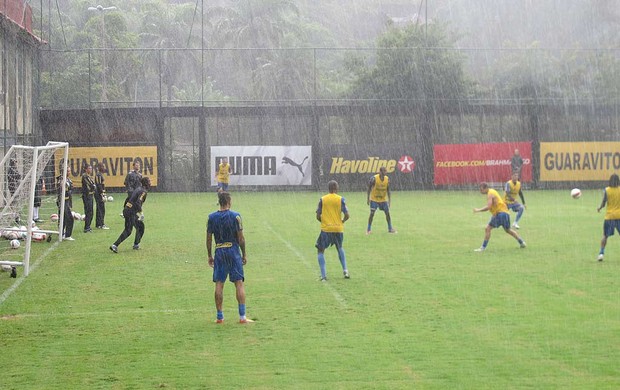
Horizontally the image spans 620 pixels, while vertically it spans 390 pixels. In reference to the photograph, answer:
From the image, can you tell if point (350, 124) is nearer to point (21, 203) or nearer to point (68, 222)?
point (68, 222)

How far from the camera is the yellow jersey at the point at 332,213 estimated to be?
1581cm

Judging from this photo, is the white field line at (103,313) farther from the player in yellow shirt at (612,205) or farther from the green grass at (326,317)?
the player in yellow shirt at (612,205)

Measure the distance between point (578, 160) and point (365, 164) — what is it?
10672 mm

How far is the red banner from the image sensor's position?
45.3 m

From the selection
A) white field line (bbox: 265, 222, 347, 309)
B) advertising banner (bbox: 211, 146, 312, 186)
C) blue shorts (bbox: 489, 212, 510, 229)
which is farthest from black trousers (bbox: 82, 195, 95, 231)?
advertising banner (bbox: 211, 146, 312, 186)

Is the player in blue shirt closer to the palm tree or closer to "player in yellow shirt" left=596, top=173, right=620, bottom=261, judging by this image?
"player in yellow shirt" left=596, top=173, right=620, bottom=261

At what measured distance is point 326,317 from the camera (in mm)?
12766

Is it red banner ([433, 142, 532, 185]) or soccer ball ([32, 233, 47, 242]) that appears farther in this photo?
red banner ([433, 142, 532, 185])

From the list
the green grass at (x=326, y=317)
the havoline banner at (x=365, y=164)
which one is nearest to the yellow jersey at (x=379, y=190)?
the green grass at (x=326, y=317)

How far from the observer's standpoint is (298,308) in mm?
13547

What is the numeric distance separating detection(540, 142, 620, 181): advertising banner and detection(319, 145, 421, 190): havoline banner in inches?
258

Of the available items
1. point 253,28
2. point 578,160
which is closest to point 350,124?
point 578,160

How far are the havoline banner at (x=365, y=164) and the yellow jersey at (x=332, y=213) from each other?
2912 cm

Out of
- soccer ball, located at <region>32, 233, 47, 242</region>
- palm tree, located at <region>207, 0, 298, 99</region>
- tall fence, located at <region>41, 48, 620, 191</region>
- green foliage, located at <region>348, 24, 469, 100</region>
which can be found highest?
palm tree, located at <region>207, 0, 298, 99</region>
